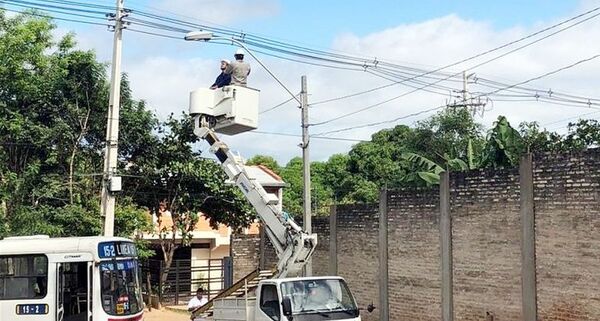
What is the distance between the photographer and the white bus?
46.2ft

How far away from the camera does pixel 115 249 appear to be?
1449cm

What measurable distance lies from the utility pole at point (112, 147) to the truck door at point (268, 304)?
684cm

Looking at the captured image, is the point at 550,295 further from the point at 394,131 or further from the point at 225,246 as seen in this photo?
the point at 394,131

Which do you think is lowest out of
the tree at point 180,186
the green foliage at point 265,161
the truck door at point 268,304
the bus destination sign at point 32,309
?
the bus destination sign at point 32,309

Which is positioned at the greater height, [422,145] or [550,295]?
[422,145]

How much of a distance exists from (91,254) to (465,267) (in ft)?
26.9

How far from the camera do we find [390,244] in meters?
19.0

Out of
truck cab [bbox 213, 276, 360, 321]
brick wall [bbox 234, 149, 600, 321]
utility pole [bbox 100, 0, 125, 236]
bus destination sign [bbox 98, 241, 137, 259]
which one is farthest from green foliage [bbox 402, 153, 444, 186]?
bus destination sign [bbox 98, 241, 137, 259]

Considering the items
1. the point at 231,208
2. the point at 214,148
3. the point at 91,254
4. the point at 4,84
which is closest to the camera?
the point at 91,254

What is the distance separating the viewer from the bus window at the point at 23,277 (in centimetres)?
1438

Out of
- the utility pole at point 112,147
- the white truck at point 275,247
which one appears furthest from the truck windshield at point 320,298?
the utility pole at point 112,147

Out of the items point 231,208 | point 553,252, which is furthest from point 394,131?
point 553,252

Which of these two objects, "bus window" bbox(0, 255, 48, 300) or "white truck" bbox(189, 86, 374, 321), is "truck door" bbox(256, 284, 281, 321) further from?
"bus window" bbox(0, 255, 48, 300)

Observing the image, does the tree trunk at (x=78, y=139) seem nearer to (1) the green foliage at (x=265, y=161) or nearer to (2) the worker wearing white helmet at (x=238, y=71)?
(2) the worker wearing white helmet at (x=238, y=71)
